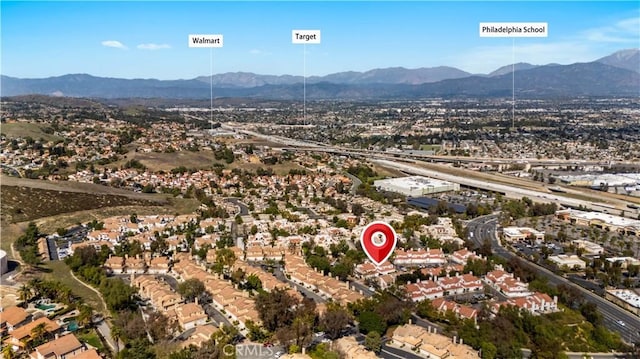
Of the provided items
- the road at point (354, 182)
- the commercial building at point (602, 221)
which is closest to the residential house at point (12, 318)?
the road at point (354, 182)

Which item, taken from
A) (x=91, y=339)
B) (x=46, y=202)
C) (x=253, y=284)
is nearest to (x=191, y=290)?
Result: (x=253, y=284)

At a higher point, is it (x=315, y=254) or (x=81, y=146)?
(x=81, y=146)

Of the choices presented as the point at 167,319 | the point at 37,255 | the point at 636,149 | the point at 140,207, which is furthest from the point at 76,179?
the point at 636,149

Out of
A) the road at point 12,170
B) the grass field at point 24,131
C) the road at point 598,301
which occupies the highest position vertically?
the grass field at point 24,131

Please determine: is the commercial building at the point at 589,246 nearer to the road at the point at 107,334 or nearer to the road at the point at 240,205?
the road at the point at 240,205

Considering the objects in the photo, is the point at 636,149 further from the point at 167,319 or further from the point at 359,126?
the point at 167,319

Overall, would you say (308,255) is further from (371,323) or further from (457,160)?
(457,160)

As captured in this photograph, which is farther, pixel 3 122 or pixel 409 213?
pixel 3 122

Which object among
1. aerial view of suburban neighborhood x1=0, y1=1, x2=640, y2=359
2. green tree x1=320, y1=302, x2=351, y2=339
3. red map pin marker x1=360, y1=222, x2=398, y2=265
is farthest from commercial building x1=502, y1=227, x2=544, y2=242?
green tree x1=320, y1=302, x2=351, y2=339
